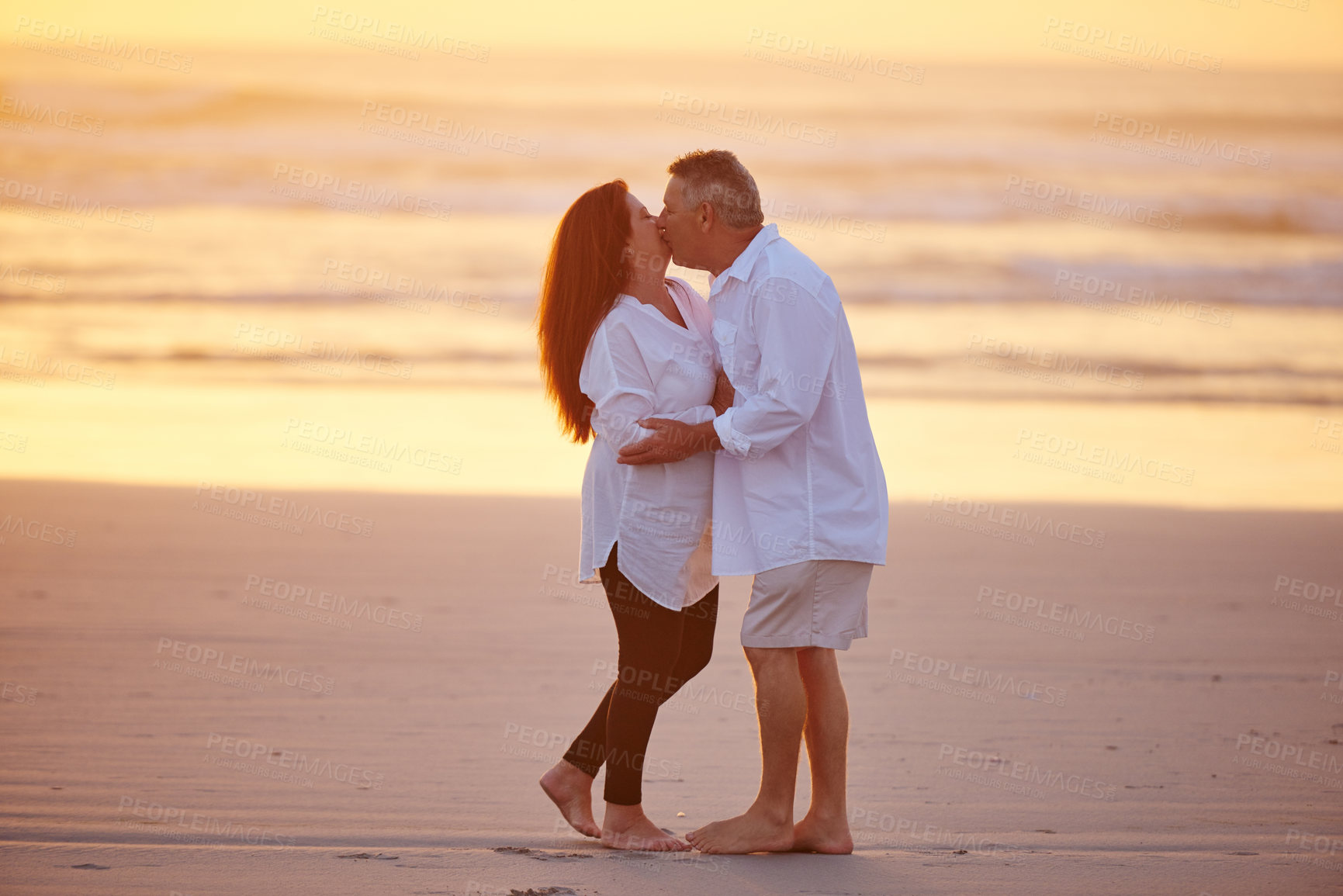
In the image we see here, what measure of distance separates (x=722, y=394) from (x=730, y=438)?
34 cm

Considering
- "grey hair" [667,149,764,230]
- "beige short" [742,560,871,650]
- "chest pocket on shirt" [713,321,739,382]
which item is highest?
"grey hair" [667,149,764,230]

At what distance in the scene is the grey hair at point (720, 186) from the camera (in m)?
3.79

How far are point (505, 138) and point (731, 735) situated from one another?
99.0 feet

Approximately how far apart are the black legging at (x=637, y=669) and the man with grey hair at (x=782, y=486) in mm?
251

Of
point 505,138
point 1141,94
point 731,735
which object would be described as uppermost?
point 1141,94

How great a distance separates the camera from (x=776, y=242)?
150 inches

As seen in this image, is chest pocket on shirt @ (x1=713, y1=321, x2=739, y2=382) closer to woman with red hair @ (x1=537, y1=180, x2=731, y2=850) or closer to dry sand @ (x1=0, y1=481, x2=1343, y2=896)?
woman with red hair @ (x1=537, y1=180, x2=731, y2=850)

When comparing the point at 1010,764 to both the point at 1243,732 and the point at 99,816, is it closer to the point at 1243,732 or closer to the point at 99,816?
the point at 1243,732

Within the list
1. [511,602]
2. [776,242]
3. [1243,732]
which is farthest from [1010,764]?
[511,602]

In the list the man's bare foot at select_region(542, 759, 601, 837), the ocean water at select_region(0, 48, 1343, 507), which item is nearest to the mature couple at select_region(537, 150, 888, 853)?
the man's bare foot at select_region(542, 759, 601, 837)

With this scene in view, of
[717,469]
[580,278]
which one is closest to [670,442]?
[717,469]

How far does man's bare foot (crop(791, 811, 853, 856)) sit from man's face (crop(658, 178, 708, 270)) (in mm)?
1718

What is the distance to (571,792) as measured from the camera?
409 centimetres

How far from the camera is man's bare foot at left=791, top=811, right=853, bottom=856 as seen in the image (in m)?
3.85
